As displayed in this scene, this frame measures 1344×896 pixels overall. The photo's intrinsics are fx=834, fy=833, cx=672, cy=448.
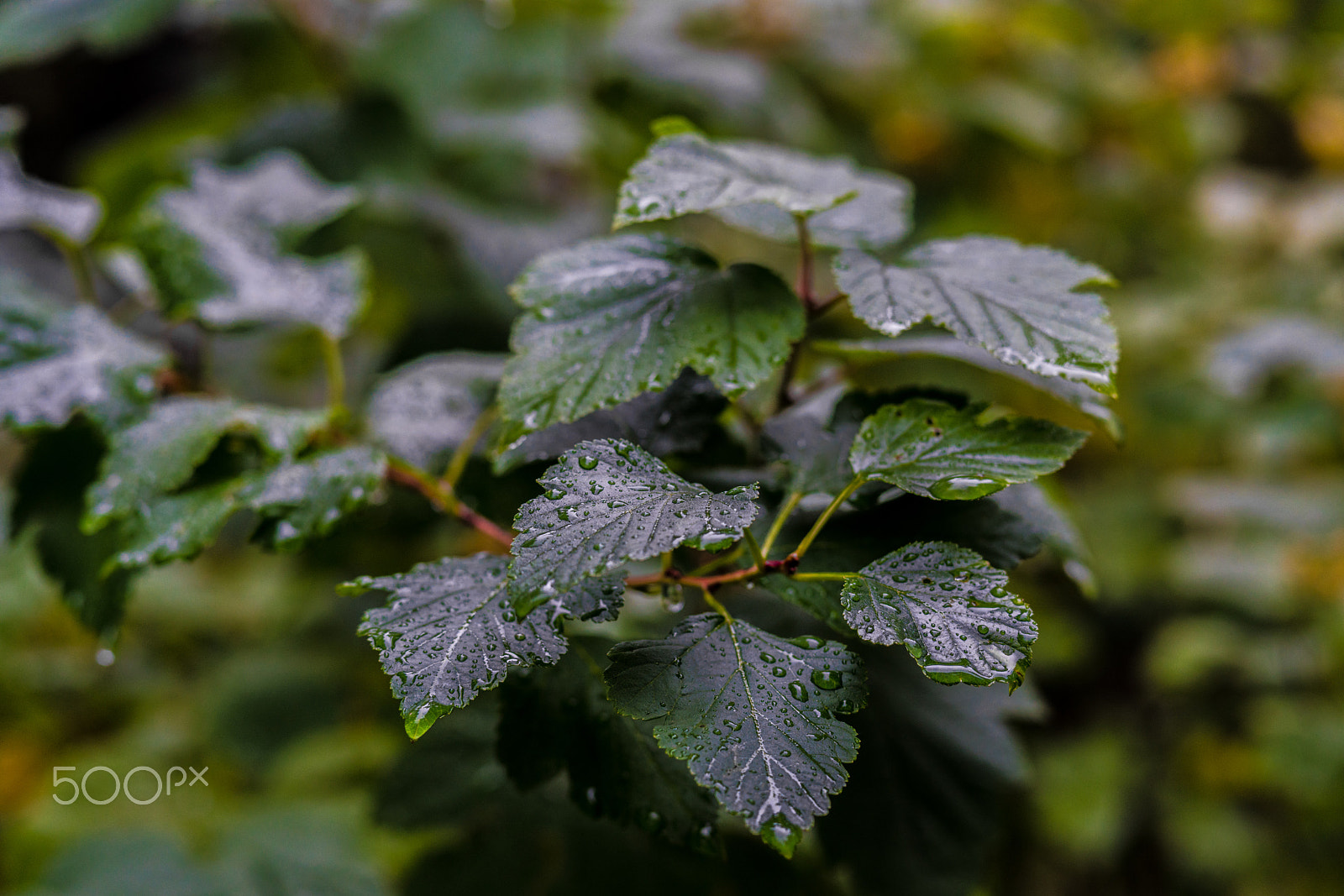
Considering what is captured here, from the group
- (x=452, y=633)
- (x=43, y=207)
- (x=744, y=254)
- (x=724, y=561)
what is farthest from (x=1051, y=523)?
(x=744, y=254)

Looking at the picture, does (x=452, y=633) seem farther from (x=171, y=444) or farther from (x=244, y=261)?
(x=244, y=261)

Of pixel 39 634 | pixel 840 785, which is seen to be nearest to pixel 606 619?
pixel 840 785

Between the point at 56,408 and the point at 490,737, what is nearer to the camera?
the point at 56,408

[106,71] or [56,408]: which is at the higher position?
[56,408]

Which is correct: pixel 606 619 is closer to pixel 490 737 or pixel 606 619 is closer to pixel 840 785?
pixel 840 785

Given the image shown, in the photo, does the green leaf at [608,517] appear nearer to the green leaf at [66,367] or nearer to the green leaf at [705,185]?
the green leaf at [705,185]

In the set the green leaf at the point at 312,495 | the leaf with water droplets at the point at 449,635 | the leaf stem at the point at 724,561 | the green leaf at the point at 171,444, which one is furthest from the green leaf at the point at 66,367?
the leaf stem at the point at 724,561
